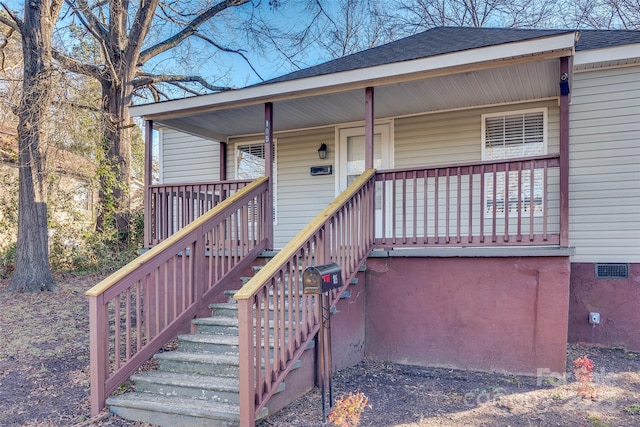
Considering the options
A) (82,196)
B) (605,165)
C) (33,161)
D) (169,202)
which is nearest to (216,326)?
(169,202)

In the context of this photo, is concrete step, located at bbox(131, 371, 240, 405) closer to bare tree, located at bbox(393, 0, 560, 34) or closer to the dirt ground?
the dirt ground

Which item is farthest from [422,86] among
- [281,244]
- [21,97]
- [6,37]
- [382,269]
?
[6,37]

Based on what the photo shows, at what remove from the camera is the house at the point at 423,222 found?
3.97 m

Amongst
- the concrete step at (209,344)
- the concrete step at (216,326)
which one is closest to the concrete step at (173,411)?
the concrete step at (209,344)

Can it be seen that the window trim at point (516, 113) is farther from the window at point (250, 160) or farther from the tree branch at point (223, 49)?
the tree branch at point (223, 49)

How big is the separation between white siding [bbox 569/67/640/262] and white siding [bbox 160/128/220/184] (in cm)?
567

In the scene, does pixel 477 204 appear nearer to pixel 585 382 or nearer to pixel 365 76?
pixel 365 76

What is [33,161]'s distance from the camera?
8164 mm

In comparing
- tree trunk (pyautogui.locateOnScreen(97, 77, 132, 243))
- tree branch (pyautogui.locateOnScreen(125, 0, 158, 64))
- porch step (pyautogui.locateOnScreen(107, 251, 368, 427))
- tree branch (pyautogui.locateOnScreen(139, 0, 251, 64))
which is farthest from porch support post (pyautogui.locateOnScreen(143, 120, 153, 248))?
tree branch (pyautogui.locateOnScreen(139, 0, 251, 64))

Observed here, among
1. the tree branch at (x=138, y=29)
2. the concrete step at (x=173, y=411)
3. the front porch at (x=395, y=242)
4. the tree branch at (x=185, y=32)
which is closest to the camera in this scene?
the concrete step at (x=173, y=411)

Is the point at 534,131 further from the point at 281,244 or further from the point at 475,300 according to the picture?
the point at 281,244

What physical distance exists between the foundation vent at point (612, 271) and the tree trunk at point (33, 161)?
8.78 m

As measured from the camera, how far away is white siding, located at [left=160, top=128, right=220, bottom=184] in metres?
8.28

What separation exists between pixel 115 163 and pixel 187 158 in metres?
4.14
